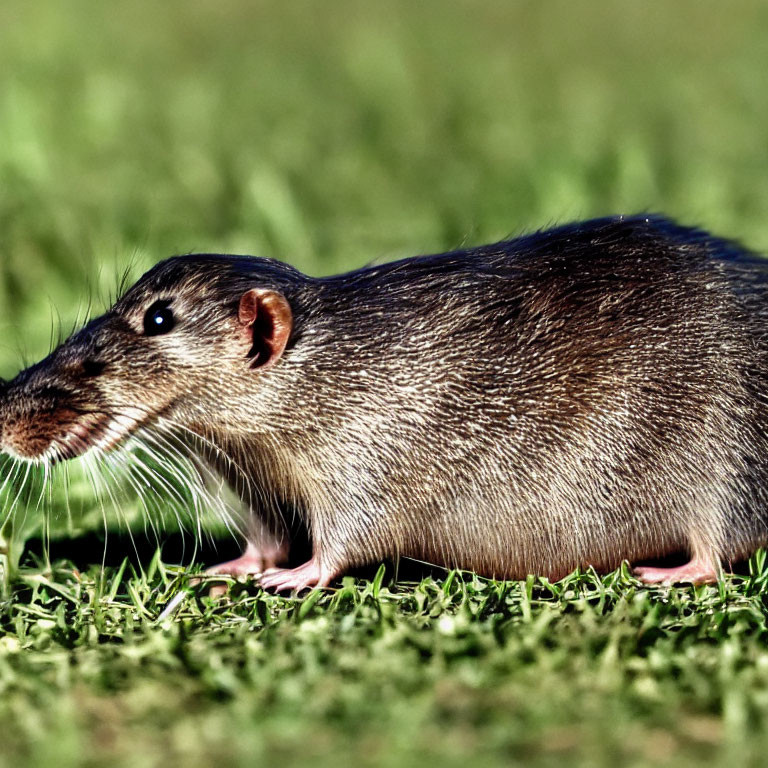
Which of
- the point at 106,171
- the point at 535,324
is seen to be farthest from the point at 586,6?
the point at 535,324

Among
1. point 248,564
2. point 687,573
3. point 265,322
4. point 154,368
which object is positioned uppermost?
point 265,322

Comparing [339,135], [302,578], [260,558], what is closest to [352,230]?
[339,135]

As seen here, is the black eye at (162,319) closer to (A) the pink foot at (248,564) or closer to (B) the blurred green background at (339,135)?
(A) the pink foot at (248,564)

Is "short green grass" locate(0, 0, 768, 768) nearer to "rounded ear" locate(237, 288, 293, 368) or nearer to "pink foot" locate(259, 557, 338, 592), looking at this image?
"pink foot" locate(259, 557, 338, 592)

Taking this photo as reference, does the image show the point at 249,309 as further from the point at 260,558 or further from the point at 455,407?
the point at 260,558

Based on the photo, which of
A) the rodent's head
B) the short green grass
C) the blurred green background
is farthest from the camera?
the blurred green background

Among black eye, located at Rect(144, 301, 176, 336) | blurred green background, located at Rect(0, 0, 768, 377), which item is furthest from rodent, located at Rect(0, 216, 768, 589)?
blurred green background, located at Rect(0, 0, 768, 377)
